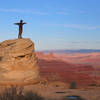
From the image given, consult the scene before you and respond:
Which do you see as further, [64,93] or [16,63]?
[16,63]

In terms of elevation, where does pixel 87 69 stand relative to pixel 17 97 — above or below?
below

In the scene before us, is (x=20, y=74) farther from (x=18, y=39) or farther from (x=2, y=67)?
(x=18, y=39)

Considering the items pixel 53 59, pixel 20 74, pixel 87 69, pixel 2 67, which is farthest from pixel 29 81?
pixel 53 59

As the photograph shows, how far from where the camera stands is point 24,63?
1830 centimetres

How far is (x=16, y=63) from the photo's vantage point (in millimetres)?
18047

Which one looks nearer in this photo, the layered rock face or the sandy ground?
the sandy ground

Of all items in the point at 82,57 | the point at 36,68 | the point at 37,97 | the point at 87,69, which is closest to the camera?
the point at 37,97

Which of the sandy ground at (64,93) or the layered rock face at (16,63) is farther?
A: the layered rock face at (16,63)

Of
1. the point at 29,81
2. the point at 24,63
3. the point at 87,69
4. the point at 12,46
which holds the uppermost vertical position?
the point at 12,46

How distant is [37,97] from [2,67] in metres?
7.12

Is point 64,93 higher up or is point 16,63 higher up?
point 16,63

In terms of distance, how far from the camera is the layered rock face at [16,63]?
1788 centimetres

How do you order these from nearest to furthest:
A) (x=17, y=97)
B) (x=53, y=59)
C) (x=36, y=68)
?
(x=17, y=97), (x=36, y=68), (x=53, y=59)

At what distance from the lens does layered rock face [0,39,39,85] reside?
17875 millimetres
